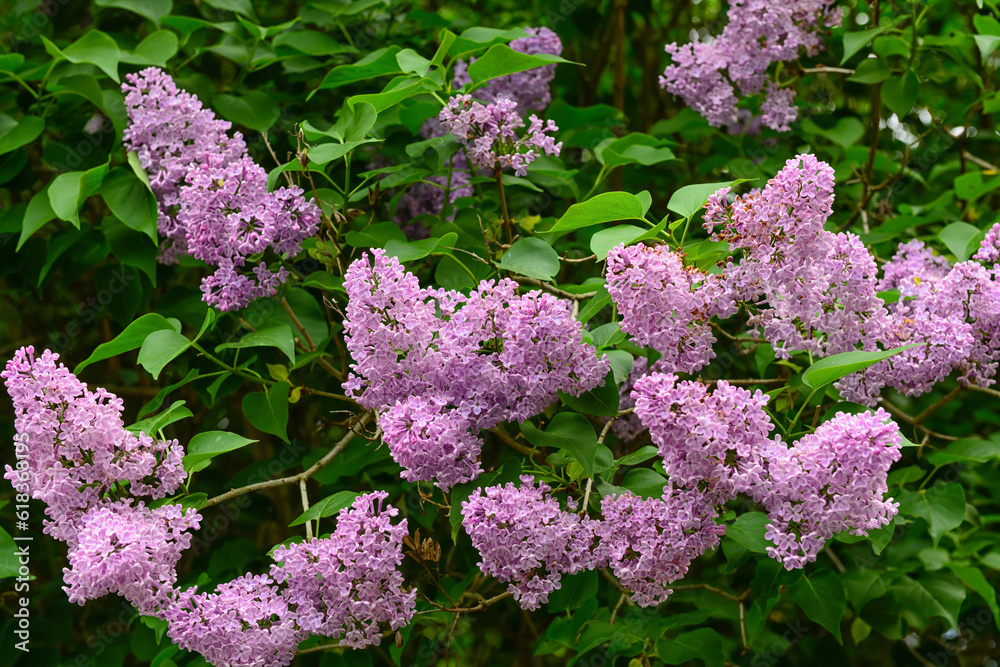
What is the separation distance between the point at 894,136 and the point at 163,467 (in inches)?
93.9

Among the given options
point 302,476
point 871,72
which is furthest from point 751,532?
point 871,72

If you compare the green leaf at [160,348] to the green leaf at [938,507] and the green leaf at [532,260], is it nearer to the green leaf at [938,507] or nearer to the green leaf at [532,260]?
the green leaf at [532,260]

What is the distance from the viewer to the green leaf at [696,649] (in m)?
1.69

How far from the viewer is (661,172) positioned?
278cm

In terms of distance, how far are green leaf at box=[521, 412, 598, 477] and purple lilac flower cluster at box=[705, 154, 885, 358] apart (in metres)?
0.33

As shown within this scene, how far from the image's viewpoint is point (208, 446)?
1.51 meters

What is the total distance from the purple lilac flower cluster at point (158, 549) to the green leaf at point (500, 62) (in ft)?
2.70

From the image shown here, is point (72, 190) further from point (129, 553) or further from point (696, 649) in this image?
point (696, 649)

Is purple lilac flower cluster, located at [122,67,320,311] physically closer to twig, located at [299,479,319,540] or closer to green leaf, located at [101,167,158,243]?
green leaf, located at [101,167,158,243]

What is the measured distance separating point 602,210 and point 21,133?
1406mm

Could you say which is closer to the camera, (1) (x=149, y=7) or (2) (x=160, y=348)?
(2) (x=160, y=348)

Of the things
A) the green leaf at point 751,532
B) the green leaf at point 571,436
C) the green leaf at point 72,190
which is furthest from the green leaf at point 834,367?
the green leaf at point 72,190

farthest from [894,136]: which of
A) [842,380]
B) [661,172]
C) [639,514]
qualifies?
[639,514]

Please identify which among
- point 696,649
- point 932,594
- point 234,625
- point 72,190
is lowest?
point 932,594
